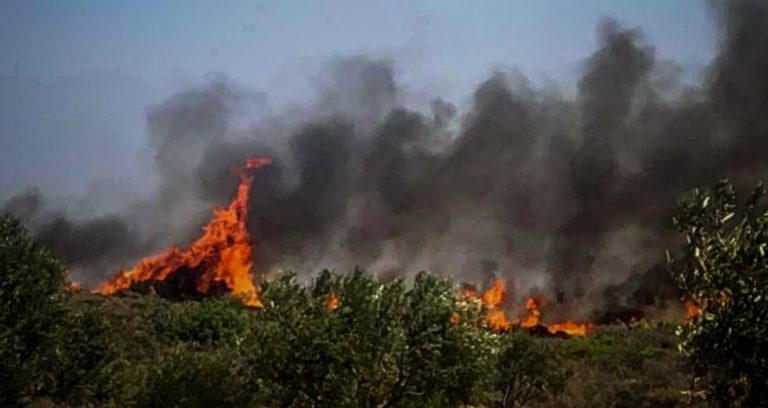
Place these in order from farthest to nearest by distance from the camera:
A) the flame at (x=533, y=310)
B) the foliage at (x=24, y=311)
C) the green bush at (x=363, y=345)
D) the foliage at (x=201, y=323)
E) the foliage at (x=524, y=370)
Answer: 1. the flame at (x=533, y=310)
2. the foliage at (x=201, y=323)
3. the foliage at (x=524, y=370)
4. the foliage at (x=24, y=311)
5. the green bush at (x=363, y=345)

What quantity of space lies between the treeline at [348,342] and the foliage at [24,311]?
50 mm

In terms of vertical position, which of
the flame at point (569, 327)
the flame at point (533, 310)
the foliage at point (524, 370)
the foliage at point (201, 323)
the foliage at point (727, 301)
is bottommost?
the foliage at point (727, 301)

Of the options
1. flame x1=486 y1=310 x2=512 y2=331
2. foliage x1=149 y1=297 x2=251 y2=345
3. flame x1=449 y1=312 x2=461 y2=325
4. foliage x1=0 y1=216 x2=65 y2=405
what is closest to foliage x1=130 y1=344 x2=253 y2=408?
foliage x1=0 y1=216 x2=65 y2=405

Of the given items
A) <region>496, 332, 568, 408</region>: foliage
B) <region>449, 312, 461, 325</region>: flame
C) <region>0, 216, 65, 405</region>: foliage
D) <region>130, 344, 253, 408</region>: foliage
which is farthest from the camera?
<region>496, 332, 568, 408</region>: foliage

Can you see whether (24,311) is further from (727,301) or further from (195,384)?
(727,301)

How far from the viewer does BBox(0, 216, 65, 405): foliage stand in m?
28.5

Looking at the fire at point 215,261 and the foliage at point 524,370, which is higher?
the fire at point 215,261

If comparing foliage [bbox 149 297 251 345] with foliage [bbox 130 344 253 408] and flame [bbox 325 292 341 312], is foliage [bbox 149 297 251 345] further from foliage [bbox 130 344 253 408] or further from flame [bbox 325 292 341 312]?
flame [bbox 325 292 341 312]

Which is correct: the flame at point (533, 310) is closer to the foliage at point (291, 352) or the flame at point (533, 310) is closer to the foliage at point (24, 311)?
the foliage at point (291, 352)

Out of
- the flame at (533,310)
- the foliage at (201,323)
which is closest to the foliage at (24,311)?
the foliage at (201,323)

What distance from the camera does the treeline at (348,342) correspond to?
19.9 meters

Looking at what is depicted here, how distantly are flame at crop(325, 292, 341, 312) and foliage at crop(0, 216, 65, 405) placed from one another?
10.8 m

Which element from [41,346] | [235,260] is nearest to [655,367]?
[41,346]

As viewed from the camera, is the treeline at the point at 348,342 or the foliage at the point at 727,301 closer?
the foliage at the point at 727,301
